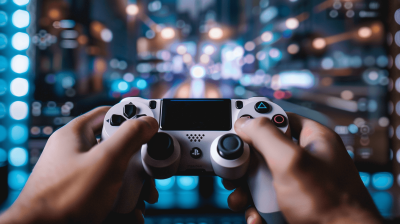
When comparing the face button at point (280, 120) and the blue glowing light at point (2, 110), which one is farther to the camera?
the blue glowing light at point (2, 110)

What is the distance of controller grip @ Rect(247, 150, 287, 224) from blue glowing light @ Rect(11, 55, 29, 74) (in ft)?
3.56

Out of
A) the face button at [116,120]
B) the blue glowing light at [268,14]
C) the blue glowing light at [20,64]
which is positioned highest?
the blue glowing light at [268,14]

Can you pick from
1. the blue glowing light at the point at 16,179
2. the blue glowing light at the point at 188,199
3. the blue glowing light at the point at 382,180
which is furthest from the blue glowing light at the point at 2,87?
the blue glowing light at the point at 382,180

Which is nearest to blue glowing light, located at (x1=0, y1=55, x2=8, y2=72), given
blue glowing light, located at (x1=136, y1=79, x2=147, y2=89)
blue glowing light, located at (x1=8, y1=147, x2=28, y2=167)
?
blue glowing light, located at (x1=8, y1=147, x2=28, y2=167)

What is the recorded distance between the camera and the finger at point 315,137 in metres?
0.36

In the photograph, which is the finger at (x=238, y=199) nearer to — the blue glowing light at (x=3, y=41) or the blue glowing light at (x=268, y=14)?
the blue glowing light at (x=268, y=14)

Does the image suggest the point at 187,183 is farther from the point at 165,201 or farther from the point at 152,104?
the point at 152,104

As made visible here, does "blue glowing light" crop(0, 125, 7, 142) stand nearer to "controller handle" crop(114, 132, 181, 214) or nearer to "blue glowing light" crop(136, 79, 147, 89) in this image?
"blue glowing light" crop(136, 79, 147, 89)

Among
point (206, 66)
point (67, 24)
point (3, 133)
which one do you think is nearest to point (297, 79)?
point (206, 66)

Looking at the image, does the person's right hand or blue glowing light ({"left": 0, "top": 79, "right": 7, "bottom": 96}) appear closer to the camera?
the person's right hand

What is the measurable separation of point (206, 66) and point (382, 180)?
100cm

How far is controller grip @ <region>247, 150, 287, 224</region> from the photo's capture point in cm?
38

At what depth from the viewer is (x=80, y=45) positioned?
87cm

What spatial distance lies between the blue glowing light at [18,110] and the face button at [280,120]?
1084mm
